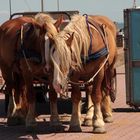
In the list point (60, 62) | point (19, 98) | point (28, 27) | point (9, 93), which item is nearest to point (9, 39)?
point (28, 27)

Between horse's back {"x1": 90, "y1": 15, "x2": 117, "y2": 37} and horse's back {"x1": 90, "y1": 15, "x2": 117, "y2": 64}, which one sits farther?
horse's back {"x1": 90, "y1": 15, "x2": 117, "y2": 37}

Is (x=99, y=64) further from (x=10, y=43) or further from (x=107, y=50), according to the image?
(x=10, y=43)

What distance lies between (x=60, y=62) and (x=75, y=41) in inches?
21.5

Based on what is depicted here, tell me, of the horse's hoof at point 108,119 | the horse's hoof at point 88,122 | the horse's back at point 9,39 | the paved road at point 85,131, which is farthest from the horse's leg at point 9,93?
the horse's hoof at point 108,119

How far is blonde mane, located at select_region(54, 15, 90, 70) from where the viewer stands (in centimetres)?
752

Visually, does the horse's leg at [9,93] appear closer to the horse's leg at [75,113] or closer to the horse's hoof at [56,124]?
the horse's hoof at [56,124]

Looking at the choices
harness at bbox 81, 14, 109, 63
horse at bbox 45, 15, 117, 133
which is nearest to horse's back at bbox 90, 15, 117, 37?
horse at bbox 45, 15, 117, 133

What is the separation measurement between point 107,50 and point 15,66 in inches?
61.1

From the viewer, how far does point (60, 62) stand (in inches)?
295

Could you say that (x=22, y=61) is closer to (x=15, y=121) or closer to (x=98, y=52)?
(x=98, y=52)

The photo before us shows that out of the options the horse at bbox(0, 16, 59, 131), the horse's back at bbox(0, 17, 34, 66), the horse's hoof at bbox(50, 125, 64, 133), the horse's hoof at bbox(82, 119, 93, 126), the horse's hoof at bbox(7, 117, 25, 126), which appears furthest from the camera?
the horse's hoof at bbox(7, 117, 25, 126)

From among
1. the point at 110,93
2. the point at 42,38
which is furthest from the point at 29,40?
the point at 110,93

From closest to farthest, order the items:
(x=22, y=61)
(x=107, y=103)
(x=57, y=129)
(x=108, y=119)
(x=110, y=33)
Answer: (x=22, y=61)
(x=57, y=129)
(x=110, y=33)
(x=108, y=119)
(x=107, y=103)

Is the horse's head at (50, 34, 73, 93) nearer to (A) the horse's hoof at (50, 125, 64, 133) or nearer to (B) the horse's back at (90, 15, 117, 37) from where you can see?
(A) the horse's hoof at (50, 125, 64, 133)
